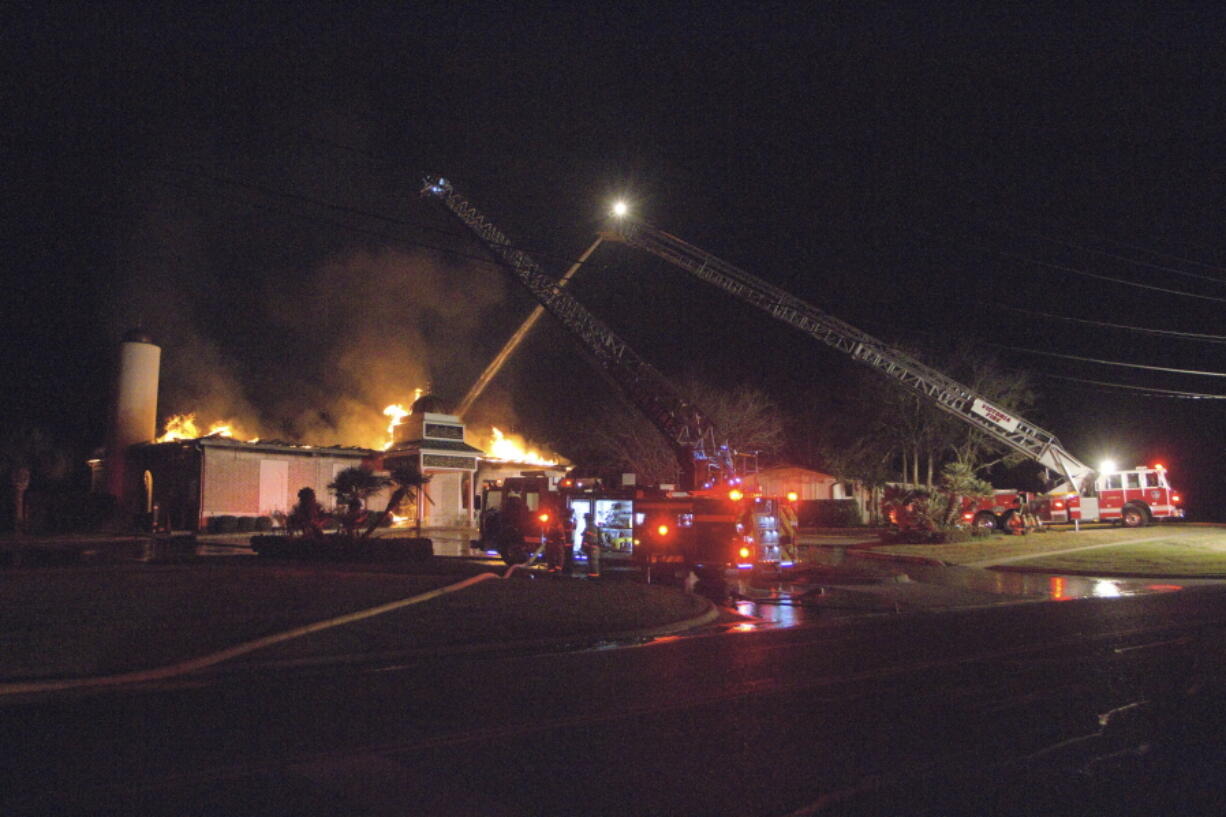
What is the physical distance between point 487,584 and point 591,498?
4.78 meters

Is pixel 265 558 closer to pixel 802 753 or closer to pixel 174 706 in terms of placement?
pixel 174 706

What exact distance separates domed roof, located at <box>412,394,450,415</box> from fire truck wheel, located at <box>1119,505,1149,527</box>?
2638 cm

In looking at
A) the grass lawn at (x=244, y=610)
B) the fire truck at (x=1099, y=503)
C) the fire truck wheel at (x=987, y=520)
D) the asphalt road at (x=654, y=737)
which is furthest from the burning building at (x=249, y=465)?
the asphalt road at (x=654, y=737)

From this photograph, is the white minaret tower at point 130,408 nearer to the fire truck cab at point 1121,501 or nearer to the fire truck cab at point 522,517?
the fire truck cab at point 522,517

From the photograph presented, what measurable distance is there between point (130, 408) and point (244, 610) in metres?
25.3

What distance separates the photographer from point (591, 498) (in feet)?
65.0

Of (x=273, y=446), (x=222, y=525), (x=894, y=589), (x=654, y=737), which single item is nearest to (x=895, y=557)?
(x=894, y=589)

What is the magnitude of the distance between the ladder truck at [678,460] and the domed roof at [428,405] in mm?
13194

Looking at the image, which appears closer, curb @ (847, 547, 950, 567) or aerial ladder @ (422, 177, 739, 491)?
aerial ladder @ (422, 177, 739, 491)

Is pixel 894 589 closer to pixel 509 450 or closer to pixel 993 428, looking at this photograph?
pixel 993 428

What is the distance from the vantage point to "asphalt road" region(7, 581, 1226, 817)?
4.95 metres

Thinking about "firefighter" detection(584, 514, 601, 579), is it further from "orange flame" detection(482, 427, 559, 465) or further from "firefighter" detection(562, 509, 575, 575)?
"orange flame" detection(482, 427, 559, 465)

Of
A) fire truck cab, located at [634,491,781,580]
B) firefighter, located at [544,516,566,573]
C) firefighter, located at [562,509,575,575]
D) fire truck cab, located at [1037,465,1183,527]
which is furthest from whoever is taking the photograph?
fire truck cab, located at [1037,465,1183,527]

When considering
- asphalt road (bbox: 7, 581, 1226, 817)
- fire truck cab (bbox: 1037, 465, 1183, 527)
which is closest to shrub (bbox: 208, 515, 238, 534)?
asphalt road (bbox: 7, 581, 1226, 817)
